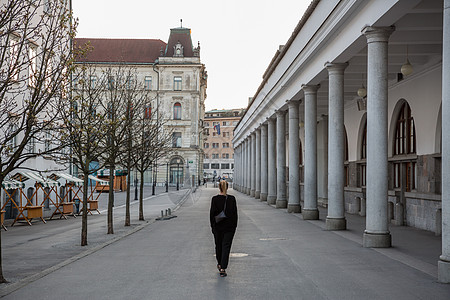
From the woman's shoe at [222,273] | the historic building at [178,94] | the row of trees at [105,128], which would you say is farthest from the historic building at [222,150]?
the woman's shoe at [222,273]

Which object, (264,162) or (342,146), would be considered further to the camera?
(264,162)

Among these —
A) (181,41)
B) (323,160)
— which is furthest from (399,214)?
(181,41)

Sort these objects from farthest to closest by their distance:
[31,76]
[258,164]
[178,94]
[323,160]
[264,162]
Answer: [178,94] → [258,164] → [264,162] → [323,160] → [31,76]

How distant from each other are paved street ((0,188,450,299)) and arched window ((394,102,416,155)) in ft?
14.2

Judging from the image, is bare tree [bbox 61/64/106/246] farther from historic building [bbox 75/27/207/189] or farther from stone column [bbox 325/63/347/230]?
historic building [bbox 75/27/207/189]

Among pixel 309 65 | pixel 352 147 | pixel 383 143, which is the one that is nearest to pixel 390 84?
pixel 309 65

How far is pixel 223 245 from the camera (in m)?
9.66

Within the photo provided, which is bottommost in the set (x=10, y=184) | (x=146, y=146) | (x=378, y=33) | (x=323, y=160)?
(x=10, y=184)

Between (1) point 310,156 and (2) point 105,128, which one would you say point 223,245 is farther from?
(1) point 310,156

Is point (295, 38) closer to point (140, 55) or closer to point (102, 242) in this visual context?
point (102, 242)

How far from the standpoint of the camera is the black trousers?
9.62m

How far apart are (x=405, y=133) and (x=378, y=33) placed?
771cm

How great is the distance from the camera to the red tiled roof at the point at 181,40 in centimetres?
8475

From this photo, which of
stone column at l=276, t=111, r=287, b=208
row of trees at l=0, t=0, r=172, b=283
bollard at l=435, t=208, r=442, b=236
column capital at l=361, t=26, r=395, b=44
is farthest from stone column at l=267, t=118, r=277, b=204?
column capital at l=361, t=26, r=395, b=44
